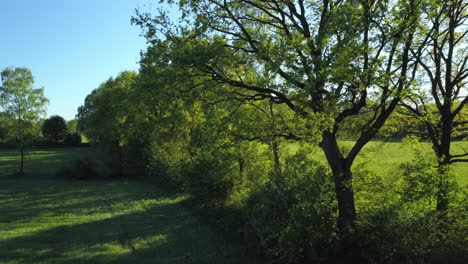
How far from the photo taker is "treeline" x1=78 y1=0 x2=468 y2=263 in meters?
10.5

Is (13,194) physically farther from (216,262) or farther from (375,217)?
(375,217)

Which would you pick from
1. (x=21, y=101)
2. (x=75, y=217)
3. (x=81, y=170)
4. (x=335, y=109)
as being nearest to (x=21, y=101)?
(x=21, y=101)

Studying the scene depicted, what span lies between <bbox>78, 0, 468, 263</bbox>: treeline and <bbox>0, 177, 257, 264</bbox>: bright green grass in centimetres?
242

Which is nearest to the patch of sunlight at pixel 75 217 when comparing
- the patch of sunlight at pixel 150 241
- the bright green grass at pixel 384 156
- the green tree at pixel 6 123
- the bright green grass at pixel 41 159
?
the patch of sunlight at pixel 150 241

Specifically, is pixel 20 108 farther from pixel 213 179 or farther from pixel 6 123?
pixel 213 179

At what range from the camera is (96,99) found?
4716cm

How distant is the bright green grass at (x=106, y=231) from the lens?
13.9 metres

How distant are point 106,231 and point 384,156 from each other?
1657 cm

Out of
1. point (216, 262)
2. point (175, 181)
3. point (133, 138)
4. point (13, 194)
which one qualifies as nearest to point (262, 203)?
point (216, 262)

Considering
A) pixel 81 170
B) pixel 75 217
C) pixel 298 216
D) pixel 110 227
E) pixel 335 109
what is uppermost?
pixel 335 109

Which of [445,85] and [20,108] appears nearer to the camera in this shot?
[445,85]

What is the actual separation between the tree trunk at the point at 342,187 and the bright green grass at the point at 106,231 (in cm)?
395

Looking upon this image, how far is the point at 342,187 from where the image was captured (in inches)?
474

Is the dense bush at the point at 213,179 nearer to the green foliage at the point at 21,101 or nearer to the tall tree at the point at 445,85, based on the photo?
the tall tree at the point at 445,85
